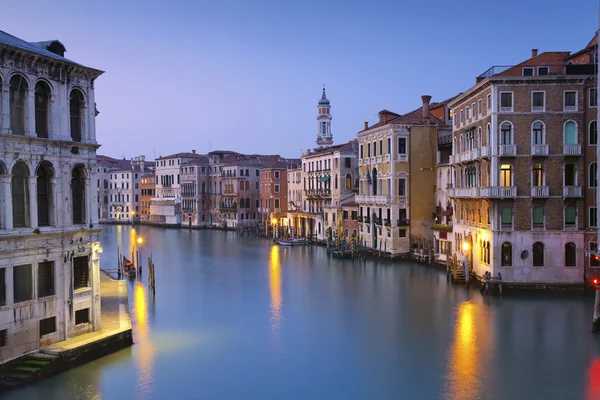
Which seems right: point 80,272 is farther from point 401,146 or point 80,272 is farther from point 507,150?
point 401,146

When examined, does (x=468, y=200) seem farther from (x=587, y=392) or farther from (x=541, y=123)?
(x=587, y=392)

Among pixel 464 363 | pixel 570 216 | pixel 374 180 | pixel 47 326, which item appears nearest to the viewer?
pixel 47 326

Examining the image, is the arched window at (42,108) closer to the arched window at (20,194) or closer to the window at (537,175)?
the arched window at (20,194)

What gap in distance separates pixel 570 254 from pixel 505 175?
359cm

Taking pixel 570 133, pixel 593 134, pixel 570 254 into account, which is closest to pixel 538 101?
pixel 570 133

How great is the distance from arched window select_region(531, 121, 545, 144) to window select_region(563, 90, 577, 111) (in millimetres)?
999

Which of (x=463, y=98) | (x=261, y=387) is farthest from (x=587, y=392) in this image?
(x=463, y=98)

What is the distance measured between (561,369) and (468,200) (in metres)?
12.6

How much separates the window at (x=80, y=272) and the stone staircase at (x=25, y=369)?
1870 mm

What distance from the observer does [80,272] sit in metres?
14.3

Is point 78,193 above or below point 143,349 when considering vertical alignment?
above

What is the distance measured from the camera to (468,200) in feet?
84.3

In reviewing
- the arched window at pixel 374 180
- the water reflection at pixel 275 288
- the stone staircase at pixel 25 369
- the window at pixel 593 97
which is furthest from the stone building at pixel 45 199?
the arched window at pixel 374 180

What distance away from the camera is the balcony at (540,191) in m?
21.8
